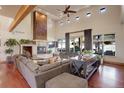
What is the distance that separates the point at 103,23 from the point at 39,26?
225 inches

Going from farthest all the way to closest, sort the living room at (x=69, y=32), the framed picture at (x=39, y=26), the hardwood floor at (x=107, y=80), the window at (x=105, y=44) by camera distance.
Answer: the framed picture at (x=39, y=26), the window at (x=105, y=44), the living room at (x=69, y=32), the hardwood floor at (x=107, y=80)

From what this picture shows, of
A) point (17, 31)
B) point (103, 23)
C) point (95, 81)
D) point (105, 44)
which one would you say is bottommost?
point (95, 81)

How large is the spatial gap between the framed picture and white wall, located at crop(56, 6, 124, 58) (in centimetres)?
263

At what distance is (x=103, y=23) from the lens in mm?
7203

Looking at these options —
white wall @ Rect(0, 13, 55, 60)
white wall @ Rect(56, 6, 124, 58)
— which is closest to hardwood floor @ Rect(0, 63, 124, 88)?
white wall @ Rect(56, 6, 124, 58)

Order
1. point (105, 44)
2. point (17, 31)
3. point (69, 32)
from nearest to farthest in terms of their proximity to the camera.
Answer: point (105, 44) < point (17, 31) < point (69, 32)

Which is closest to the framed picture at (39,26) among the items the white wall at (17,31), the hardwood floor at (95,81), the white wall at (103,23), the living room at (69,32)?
the living room at (69,32)

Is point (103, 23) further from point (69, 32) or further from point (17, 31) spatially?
point (17, 31)

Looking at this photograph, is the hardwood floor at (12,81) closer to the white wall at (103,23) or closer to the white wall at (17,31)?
the white wall at (17,31)

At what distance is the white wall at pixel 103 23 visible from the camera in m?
6.39

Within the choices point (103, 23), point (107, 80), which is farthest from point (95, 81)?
point (103, 23)

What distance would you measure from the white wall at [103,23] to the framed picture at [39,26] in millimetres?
2629
